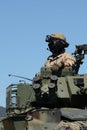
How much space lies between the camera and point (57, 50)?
2230 centimetres

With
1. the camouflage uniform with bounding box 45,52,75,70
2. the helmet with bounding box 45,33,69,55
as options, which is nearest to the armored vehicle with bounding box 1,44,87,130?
the camouflage uniform with bounding box 45,52,75,70

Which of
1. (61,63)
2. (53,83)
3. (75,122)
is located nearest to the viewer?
(75,122)

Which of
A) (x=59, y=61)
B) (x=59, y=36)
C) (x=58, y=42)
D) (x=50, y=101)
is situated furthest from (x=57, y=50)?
(x=50, y=101)

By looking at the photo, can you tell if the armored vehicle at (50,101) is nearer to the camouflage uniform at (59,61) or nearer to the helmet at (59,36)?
the camouflage uniform at (59,61)

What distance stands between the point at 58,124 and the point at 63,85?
9.40 ft

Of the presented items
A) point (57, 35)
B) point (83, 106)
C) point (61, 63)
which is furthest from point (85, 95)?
point (57, 35)

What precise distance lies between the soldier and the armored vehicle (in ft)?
1.68

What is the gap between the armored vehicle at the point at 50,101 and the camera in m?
17.9

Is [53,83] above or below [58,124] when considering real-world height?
above

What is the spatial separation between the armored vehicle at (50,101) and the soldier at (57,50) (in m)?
0.51

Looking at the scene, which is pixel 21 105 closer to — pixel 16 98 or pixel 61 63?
pixel 16 98

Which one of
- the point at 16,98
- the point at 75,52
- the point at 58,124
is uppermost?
the point at 75,52

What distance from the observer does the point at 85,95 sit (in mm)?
19594

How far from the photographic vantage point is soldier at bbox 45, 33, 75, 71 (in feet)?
70.7
